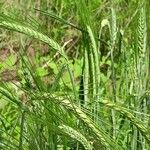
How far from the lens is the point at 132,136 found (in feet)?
4.20

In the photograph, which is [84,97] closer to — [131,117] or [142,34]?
[142,34]

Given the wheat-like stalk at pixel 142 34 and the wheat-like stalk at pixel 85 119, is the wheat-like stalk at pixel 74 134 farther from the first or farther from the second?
the wheat-like stalk at pixel 142 34

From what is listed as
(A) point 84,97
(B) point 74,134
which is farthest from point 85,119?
(A) point 84,97

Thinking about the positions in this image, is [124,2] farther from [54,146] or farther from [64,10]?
[54,146]

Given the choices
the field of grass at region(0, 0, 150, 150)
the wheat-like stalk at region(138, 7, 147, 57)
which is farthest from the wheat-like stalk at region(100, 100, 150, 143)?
the wheat-like stalk at region(138, 7, 147, 57)

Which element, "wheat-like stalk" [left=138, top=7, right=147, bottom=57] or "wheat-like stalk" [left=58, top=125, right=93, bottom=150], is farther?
"wheat-like stalk" [left=138, top=7, right=147, bottom=57]

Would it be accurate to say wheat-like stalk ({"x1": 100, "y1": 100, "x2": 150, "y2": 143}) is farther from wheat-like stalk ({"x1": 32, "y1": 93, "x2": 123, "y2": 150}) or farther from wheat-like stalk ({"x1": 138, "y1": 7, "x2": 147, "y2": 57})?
wheat-like stalk ({"x1": 138, "y1": 7, "x2": 147, "y2": 57})

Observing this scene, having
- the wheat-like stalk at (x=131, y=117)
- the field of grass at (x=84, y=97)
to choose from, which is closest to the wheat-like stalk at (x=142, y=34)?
the field of grass at (x=84, y=97)

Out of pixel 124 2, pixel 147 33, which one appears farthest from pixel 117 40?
pixel 124 2

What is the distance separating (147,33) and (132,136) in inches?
9.2

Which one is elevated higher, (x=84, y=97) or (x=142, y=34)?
(x=142, y=34)

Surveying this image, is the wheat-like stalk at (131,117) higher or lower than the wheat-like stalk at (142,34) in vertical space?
lower

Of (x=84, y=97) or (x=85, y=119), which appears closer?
(x=85, y=119)

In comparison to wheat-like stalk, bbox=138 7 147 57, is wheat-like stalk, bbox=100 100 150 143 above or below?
below
